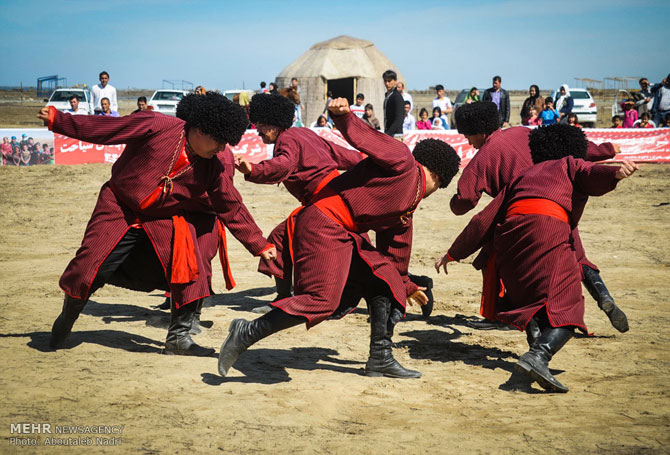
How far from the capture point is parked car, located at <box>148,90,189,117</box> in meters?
25.0

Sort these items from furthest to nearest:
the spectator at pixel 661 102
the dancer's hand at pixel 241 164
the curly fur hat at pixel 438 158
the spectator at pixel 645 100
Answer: the spectator at pixel 645 100, the spectator at pixel 661 102, the dancer's hand at pixel 241 164, the curly fur hat at pixel 438 158

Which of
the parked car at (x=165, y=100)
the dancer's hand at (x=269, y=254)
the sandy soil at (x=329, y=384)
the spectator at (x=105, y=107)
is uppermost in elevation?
the parked car at (x=165, y=100)

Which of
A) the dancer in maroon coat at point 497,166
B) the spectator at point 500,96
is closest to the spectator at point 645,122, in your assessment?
the spectator at point 500,96

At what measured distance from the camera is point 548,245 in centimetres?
430

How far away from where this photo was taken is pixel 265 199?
41.1 ft

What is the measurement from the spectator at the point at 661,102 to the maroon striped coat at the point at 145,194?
13.9 m

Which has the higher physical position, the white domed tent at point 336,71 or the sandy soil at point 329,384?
the white domed tent at point 336,71

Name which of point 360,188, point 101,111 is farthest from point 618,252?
point 101,111

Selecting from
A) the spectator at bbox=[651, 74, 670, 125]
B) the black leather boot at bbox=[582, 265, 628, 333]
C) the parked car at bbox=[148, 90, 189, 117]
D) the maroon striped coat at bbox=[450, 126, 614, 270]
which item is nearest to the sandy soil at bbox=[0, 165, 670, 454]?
the black leather boot at bbox=[582, 265, 628, 333]

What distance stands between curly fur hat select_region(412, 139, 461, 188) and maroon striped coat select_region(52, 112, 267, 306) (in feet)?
3.82

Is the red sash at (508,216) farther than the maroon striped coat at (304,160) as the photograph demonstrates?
No

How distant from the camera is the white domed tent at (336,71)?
23719 millimetres

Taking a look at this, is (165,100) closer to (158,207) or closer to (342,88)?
(342,88)

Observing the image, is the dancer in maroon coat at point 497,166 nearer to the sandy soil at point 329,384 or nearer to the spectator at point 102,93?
the sandy soil at point 329,384
